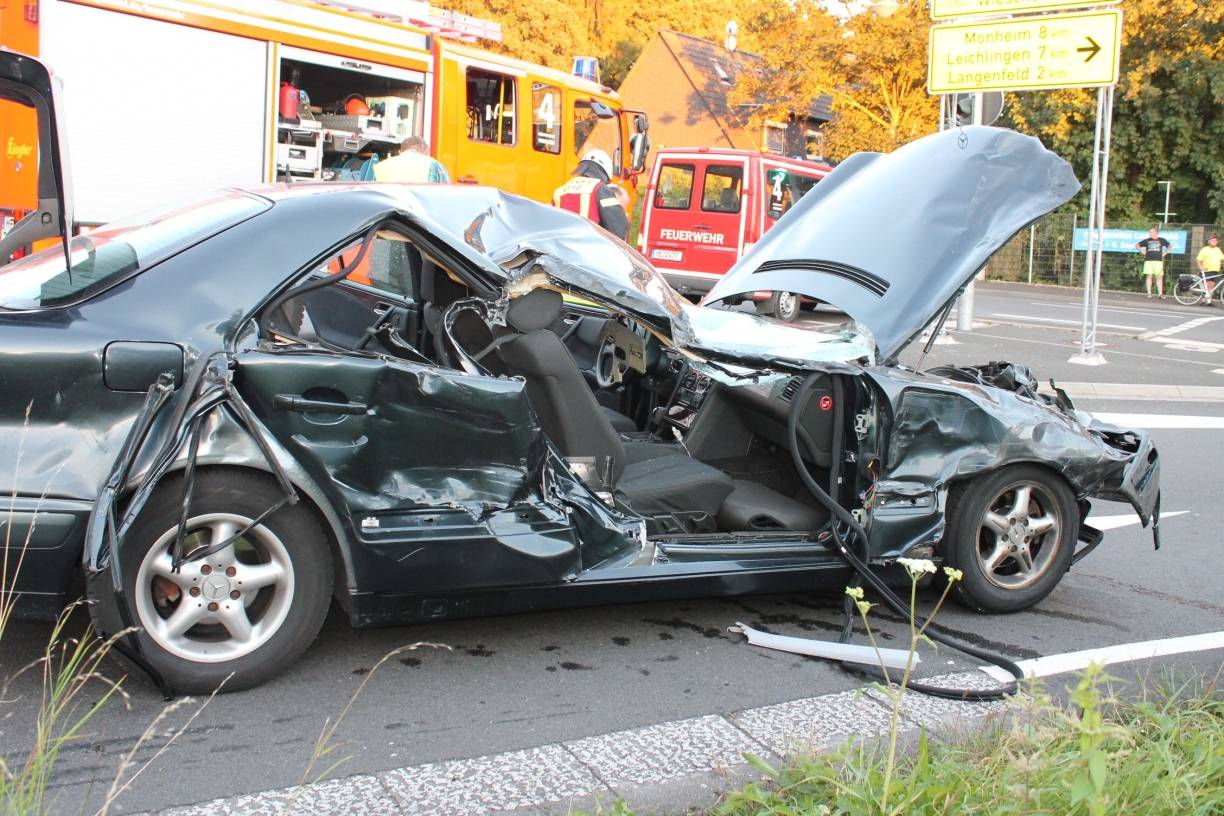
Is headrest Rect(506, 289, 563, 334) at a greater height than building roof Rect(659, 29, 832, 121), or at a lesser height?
lesser

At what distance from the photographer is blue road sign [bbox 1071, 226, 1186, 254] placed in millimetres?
30203

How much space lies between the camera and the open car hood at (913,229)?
466 centimetres

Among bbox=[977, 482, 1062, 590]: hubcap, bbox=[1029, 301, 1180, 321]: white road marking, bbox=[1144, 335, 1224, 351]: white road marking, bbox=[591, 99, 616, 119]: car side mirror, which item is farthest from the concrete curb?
bbox=[1029, 301, 1180, 321]: white road marking

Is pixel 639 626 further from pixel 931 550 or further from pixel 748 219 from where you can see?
pixel 748 219

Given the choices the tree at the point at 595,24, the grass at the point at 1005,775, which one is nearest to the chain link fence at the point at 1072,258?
the tree at the point at 595,24

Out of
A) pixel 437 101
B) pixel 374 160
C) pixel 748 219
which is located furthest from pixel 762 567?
pixel 748 219

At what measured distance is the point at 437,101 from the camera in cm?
1326

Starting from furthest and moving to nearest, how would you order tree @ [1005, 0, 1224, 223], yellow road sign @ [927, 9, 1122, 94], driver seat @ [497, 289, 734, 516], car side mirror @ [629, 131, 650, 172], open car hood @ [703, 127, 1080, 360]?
1. tree @ [1005, 0, 1224, 223]
2. car side mirror @ [629, 131, 650, 172]
3. yellow road sign @ [927, 9, 1122, 94]
4. open car hood @ [703, 127, 1080, 360]
5. driver seat @ [497, 289, 734, 516]

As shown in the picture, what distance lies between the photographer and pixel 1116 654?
14.4ft

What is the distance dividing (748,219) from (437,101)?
19.7 ft

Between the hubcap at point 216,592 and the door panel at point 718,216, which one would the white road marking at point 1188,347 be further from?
the hubcap at point 216,592

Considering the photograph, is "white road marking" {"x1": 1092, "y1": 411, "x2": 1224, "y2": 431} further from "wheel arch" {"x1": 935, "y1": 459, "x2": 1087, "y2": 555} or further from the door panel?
the door panel

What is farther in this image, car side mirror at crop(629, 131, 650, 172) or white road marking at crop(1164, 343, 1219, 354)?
white road marking at crop(1164, 343, 1219, 354)

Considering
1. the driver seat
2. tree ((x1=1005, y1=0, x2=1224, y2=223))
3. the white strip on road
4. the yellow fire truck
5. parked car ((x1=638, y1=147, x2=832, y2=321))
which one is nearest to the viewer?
the driver seat
